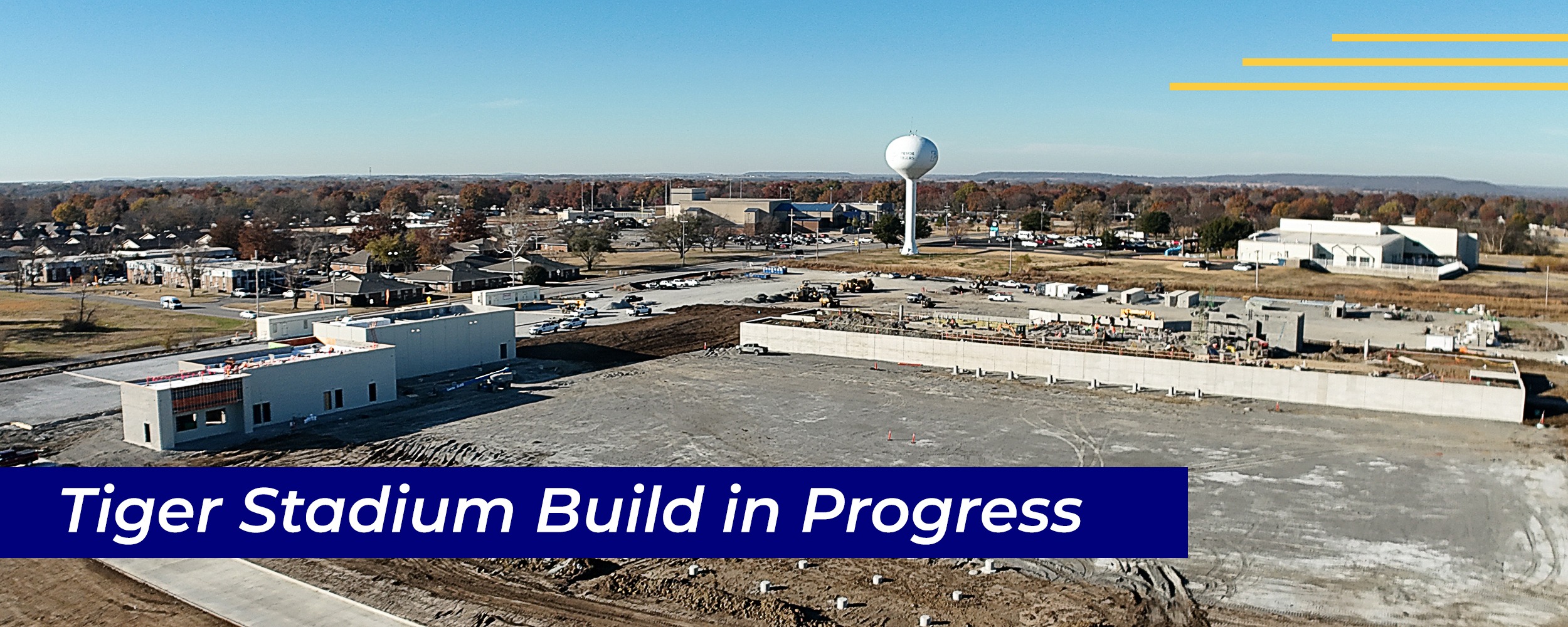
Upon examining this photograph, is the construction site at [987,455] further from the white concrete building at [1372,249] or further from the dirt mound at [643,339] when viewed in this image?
the white concrete building at [1372,249]

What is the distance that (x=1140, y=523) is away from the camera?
55.4 ft

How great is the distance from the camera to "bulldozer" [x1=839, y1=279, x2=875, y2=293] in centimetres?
5091

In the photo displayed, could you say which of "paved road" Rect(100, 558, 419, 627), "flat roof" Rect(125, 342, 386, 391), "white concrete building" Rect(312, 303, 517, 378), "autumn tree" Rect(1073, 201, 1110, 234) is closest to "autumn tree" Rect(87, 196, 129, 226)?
"white concrete building" Rect(312, 303, 517, 378)

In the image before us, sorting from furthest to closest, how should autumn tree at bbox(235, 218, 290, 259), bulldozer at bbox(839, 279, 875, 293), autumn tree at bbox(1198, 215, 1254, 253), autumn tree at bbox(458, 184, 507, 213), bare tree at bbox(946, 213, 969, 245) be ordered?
autumn tree at bbox(458, 184, 507, 213) → bare tree at bbox(946, 213, 969, 245) → autumn tree at bbox(1198, 215, 1254, 253) → autumn tree at bbox(235, 218, 290, 259) → bulldozer at bbox(839, 279, 875, 293)

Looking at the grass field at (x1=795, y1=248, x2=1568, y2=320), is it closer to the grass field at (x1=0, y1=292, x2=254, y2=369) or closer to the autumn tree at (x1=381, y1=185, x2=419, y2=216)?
→ the grass field at (x1=0, y1=292, x2=254, y2=369)

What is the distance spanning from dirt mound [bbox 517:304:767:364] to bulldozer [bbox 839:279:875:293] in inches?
356

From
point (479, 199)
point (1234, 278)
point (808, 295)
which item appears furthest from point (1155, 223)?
point (479, 199)

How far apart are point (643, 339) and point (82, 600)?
22708mm

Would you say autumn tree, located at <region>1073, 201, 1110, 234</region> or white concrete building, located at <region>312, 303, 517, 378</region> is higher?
autumn tree, located at <region>1073, 201, 1110, 234</region>

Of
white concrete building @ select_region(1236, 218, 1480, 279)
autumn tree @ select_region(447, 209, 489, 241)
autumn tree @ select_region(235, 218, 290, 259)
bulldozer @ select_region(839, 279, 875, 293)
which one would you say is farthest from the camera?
autumn tree @ select_region(447, 209, 489, 241)

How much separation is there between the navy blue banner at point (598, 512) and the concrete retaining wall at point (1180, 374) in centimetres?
784

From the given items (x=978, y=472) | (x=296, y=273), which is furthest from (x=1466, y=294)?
(x=296, y=273)

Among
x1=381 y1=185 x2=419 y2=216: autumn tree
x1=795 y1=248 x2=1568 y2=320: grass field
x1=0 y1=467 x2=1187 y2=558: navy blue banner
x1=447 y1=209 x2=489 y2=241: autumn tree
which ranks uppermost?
x1=381 y1=185 x2=419 y2=216: autumn tree

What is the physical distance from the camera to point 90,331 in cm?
3788
